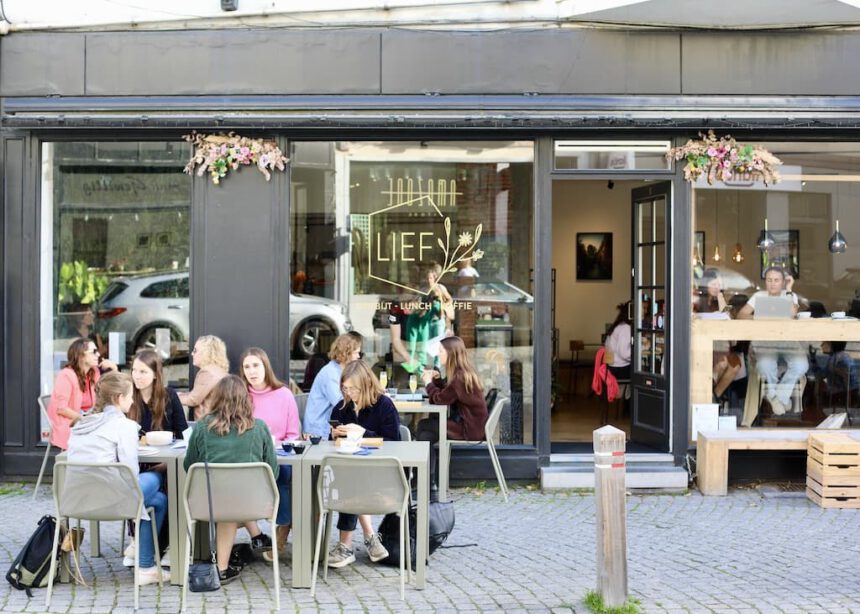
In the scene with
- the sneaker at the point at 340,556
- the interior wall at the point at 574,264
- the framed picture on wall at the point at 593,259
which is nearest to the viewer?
the sneaker at the point at 340,556

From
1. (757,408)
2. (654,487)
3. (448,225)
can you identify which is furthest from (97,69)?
(757,408)

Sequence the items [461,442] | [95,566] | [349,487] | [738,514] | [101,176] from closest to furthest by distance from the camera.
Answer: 1. [349,487]
2. [95,566]
3. [738,514]
4. [461,442]
5. [101,176]

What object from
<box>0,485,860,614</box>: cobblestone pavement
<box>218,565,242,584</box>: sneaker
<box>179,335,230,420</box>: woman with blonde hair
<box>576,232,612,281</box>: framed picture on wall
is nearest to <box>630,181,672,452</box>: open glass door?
<box>0,485,860,614</box>: cobblestone pavement

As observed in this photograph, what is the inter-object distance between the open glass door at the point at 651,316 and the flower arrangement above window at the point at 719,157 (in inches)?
12.0

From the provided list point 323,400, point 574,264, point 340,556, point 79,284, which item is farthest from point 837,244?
point 79,284

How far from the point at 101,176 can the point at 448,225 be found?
3362 millimetres

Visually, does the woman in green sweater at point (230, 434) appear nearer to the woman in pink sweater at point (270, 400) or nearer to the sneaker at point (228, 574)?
the sneaker at point (228, 574)

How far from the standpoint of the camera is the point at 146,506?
6.54 meters

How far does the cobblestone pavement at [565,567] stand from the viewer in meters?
6.20

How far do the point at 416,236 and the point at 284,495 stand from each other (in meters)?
3.82

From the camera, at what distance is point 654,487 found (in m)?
9.53

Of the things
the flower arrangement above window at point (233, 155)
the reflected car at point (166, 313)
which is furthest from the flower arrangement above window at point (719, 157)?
the flower arrangement above window at point (233, 155)

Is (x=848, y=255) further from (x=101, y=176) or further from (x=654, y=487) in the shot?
(x=101, y=176)

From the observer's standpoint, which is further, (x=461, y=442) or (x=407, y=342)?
(x=407, y=342)
